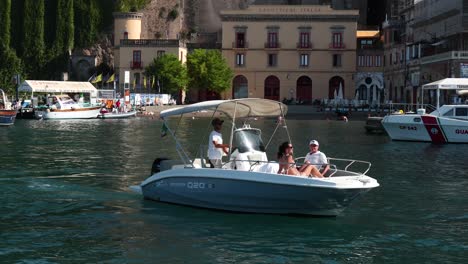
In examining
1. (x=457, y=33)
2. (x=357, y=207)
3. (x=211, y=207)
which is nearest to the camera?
(x=211, y=207)

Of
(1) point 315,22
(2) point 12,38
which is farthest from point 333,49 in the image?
(2) point 12,38

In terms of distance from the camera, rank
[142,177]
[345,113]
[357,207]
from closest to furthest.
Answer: [357,207]
[142,177]
[345,113]

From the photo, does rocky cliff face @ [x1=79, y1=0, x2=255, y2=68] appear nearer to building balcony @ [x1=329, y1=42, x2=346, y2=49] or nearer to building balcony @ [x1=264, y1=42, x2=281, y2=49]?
building balcony @ [x1=264, y1=42, x2=281, y2=49]

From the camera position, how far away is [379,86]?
326 feet

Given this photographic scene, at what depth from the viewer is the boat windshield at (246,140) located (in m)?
19.7

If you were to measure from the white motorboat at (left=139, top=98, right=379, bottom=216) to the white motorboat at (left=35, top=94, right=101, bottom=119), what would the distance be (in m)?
55.5

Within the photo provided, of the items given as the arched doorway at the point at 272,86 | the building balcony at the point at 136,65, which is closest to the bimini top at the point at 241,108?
the arched doorway at the point at 272,86

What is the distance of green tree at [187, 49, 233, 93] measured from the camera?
309 feet

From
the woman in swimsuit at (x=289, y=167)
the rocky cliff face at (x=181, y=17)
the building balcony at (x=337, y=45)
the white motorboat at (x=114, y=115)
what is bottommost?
the white motorboat at (x=114, y=115)

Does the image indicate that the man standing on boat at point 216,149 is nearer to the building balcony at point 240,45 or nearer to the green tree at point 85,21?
the building balcony at point 240,45

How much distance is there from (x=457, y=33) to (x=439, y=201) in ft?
173

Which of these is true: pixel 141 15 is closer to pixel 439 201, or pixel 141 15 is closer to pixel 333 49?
pixel 333 49

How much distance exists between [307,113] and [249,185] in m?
73.3

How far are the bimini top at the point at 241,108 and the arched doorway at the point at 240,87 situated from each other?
78392mm
